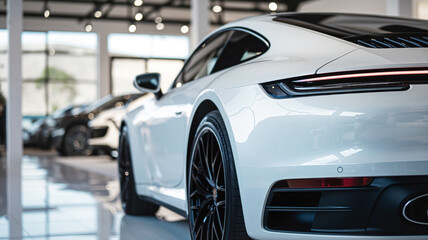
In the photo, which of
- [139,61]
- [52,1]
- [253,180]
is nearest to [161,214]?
[253,180]

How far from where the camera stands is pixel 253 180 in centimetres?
242

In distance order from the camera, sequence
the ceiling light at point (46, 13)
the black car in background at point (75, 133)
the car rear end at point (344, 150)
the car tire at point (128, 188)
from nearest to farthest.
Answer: the car rear end at point (344, 150), the car tire at point (128, 188), the ceiling light at point (46, 13), the black car in background at point (75, 133)

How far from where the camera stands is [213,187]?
9.28ft

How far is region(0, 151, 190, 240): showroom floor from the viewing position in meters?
3.91

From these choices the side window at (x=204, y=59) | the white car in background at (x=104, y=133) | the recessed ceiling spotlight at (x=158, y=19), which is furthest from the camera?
the recessed ceiling spotlight at (x=158, y=19)

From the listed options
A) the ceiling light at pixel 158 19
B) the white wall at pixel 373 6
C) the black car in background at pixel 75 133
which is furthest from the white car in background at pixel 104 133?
the ceiling light at pixel 158 19

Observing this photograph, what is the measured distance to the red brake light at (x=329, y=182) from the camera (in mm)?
2213

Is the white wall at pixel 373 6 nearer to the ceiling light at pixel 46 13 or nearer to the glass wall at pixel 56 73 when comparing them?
the ceiling light at pixel 46 13

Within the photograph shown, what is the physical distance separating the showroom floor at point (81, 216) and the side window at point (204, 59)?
983 mm

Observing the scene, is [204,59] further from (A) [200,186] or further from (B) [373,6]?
(B) [373,6]

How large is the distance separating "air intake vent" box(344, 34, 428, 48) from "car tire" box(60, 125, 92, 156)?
1140 cm

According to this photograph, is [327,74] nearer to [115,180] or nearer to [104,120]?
[115,180]

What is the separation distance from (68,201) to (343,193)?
3867mm

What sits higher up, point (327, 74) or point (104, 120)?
point (327, 74)
